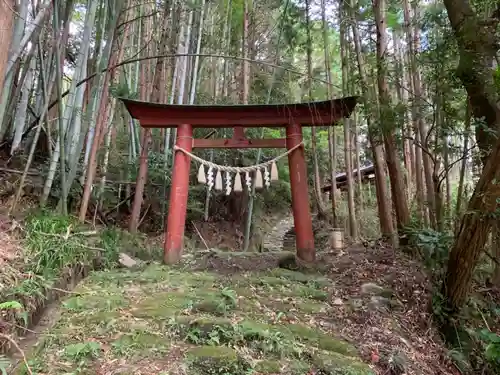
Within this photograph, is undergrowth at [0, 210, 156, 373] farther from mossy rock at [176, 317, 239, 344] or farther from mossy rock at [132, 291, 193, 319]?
mossy rock at [176, 317, 239, 344]

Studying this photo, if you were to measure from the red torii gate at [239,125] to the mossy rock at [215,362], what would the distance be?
7.74ft

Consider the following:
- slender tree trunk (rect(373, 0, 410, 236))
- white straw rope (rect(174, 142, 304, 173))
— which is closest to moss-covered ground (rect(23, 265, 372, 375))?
white straw rope (rect(174, 142, 304, 173))

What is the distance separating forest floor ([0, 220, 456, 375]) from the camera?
2.25 metres

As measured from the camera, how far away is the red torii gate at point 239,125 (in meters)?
4.65

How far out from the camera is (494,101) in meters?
3.58

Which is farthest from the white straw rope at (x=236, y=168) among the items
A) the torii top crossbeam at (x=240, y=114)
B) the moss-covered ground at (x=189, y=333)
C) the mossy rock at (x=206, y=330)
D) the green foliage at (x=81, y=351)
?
the green foliage at (x=81, y=351)

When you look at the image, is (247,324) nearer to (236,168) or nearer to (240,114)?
(236,168)

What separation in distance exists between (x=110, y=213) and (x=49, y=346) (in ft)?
16.2

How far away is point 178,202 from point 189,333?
2306 mm

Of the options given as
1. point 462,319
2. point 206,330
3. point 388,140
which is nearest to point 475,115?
point 388,140

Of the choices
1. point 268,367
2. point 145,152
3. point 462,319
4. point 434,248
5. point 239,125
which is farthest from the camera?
point 145,152

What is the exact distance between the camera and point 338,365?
7.98ft

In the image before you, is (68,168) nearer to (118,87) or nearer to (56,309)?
(118,87)

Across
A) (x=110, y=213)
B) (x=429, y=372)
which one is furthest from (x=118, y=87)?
(x=429, y=372)
